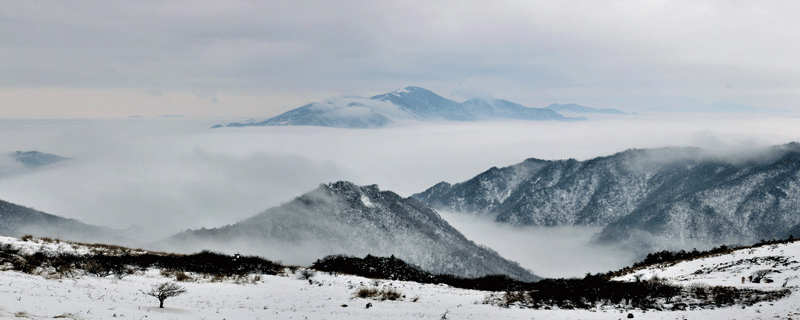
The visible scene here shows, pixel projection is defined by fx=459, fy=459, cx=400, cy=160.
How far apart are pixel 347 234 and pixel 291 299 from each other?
4675 inches

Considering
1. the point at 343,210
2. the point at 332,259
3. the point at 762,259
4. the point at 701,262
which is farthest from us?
the point at 343,210

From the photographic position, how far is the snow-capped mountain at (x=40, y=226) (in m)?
135

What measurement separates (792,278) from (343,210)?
134451mm

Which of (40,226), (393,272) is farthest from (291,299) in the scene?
(40,226)

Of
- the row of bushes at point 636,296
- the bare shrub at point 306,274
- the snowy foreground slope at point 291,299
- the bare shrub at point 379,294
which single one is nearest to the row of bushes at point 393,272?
the bare shrub at point 306,274

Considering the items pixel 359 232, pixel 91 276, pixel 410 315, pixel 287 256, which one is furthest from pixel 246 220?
pixel 410 315

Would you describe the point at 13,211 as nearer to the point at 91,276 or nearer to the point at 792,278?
the point at 91,276

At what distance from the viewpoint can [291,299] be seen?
2997 cm

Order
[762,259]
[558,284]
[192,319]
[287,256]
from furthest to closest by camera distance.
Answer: [287,256] → [762,259] → [558,284] → [192,319]

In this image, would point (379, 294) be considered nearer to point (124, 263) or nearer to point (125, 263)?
point (124, 263)

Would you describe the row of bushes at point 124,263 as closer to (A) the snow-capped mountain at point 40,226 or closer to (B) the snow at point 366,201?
(B) the snow at point 366,201

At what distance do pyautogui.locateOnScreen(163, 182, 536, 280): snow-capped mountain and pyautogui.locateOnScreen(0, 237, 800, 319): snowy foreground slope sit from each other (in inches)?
3762

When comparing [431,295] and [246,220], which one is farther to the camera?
[246,220]

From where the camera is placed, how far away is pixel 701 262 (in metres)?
37.6
